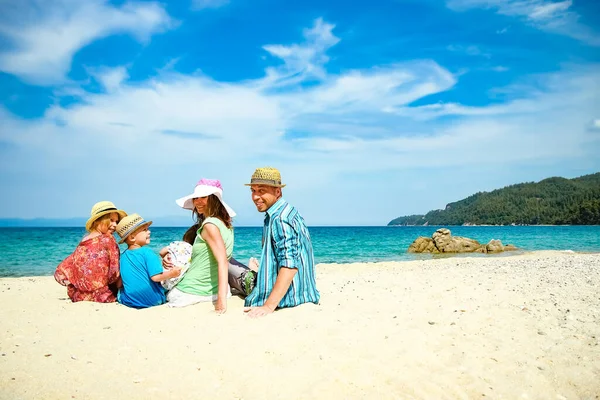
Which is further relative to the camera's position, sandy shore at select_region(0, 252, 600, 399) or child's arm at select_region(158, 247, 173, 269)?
child's arm at select_region(158, 247, 173, 269)

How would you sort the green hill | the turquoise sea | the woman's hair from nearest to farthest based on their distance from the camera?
the woman's hair → the turquoise sea → the green hill

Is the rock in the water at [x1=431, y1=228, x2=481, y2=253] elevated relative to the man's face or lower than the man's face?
lower

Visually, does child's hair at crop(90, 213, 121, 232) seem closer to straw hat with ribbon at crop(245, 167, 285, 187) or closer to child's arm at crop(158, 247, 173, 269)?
child's arm at crop(158, 247, 173, 269)

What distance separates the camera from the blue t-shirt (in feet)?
19.9

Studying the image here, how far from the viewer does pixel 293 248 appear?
5.37m

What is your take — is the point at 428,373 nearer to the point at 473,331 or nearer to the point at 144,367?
the point at 473,331

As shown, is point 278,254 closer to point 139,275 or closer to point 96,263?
point 139,275

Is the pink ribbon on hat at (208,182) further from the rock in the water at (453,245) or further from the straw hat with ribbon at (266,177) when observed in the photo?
the rock in the water at (453,245)

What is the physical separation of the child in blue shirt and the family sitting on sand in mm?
14

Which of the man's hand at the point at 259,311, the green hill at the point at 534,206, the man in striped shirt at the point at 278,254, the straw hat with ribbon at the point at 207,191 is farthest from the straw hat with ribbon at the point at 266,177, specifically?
the green hill at the point at 534,206

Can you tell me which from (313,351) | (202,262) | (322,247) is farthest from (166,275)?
(322,247)

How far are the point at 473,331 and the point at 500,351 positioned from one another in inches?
23.9

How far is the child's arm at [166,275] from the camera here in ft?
19.8

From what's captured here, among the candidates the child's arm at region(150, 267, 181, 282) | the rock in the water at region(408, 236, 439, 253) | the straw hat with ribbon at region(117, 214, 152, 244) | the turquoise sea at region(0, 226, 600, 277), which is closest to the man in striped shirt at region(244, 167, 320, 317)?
the child's arm at region(150, 267, 181, 282)
